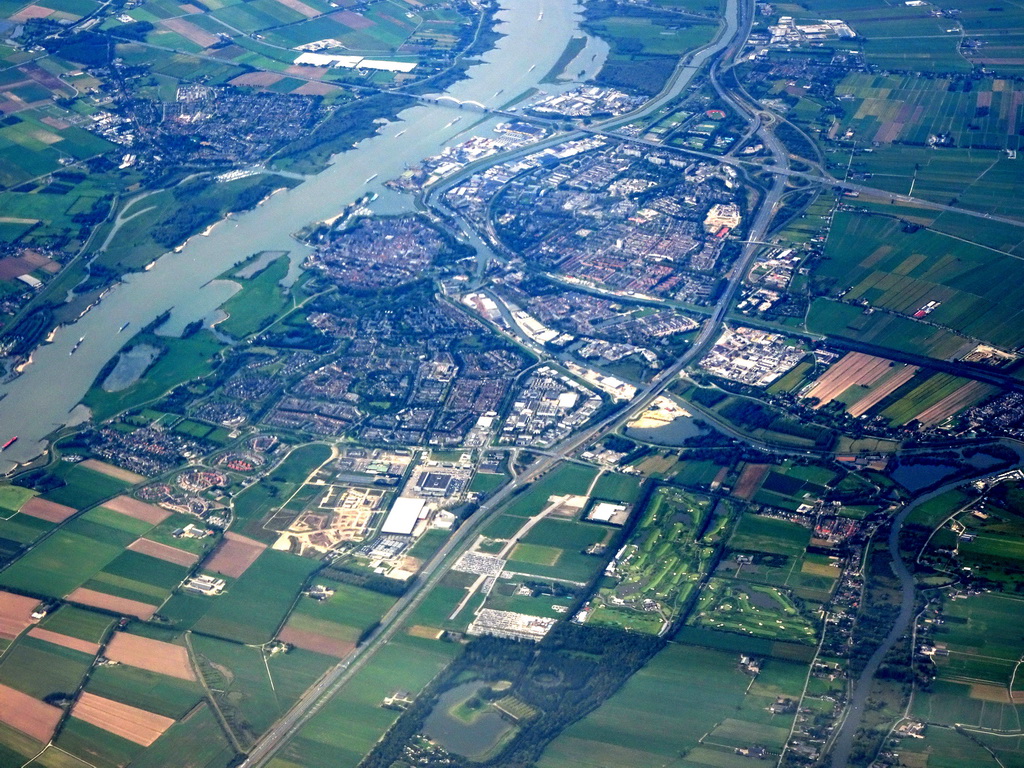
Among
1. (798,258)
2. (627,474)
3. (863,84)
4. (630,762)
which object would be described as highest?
(863,84)

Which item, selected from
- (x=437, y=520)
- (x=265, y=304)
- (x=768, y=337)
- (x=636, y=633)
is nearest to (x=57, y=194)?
(x=265, y=304)

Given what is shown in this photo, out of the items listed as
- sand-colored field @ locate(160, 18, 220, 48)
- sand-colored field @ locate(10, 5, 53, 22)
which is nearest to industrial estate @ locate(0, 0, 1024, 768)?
sand-colored field @ locate(160, 18, 220, 48)

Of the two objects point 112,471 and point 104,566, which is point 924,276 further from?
point 104,566

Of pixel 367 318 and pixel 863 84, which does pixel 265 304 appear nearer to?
pixel 367 318

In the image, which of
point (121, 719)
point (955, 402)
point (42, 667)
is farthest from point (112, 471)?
point (955, 402)

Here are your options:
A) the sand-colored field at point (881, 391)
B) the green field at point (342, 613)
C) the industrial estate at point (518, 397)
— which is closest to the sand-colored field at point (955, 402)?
the industrial estate at point (518, 397)
